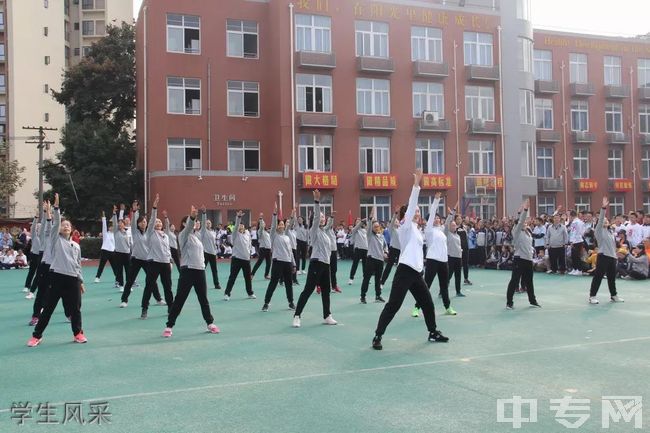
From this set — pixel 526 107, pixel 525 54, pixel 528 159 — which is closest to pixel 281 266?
pixel 528 159

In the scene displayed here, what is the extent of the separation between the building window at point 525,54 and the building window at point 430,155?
676 centimetres

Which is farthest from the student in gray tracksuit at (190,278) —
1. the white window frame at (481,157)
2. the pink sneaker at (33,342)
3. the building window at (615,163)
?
the building window at (615,163)

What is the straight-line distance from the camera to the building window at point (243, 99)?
34.0 meters

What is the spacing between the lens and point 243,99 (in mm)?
34188

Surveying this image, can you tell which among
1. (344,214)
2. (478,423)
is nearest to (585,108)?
(344,214)

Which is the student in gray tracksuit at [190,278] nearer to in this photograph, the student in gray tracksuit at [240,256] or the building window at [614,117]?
the student in gray tracksuit at [240,256]

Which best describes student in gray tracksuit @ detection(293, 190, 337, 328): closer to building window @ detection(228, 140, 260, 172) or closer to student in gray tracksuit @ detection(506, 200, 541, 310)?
student in gray tracksuit @ detection(506, 200, 541, 310)

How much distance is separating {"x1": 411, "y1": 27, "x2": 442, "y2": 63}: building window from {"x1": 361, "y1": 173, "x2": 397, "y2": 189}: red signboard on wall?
6645 mm

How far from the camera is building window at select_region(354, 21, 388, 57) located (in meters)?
34.7

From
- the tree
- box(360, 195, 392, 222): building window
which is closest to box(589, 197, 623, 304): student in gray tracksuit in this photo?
box(360, 195, 392, 222): building window

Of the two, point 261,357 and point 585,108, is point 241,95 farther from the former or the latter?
point 261,357

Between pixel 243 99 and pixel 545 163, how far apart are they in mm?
18612

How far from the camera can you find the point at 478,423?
5.46m

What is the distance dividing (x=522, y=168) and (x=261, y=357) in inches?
1253
